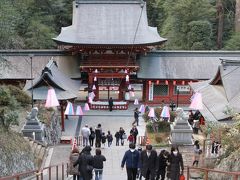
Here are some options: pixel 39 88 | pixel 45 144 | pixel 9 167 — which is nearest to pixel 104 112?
pixel 39 88

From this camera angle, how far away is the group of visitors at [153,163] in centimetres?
1516

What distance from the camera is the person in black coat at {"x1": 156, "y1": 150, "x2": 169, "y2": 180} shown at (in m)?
15.5

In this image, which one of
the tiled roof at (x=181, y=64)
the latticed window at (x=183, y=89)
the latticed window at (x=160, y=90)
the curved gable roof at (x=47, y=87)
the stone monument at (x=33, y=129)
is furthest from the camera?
the latticed window at (x=160, y=90)

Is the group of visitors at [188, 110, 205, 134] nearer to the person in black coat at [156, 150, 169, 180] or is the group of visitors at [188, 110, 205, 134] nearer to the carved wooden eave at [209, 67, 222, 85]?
the carved wooden eave at [209, 67, 222, 85]

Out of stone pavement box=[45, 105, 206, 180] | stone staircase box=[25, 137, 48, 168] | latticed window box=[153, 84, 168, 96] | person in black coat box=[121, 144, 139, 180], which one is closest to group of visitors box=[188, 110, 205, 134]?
stone pavement box=[45, 105, 206, 180]

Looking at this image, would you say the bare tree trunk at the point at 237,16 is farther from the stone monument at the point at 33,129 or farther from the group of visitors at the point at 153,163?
the group of visitors at the point at 153,163

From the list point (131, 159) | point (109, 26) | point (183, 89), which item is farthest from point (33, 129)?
point (109, 26)

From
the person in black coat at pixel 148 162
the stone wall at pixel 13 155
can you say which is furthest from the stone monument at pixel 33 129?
the person in black coat at pixel 148 162

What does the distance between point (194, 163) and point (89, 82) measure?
20.9m

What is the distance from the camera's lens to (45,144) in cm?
2439

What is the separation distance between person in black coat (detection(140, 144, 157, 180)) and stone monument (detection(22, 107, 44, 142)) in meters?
9.70

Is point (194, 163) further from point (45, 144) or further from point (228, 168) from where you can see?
point (45, 144)

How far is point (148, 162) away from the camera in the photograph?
1533cm

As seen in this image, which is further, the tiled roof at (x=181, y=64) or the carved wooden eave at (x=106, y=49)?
the tiled roof at (x=181, y=64)
